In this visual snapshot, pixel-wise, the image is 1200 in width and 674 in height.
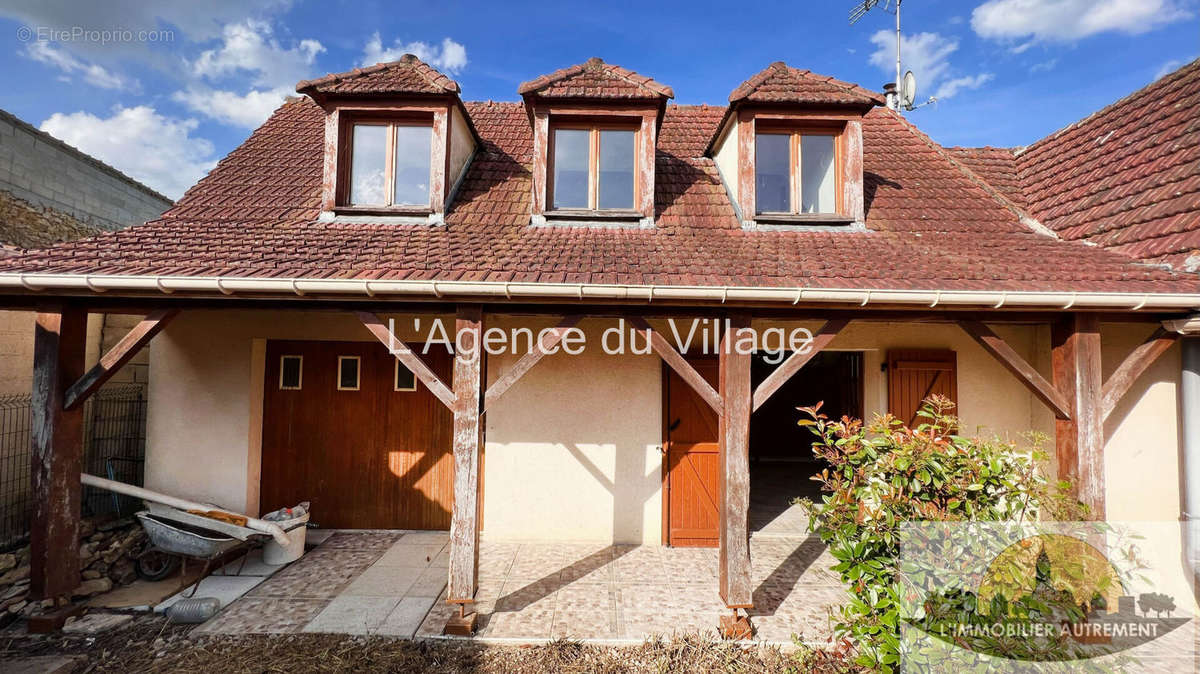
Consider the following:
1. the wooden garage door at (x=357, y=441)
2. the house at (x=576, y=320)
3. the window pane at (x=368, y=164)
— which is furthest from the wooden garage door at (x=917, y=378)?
the window pane at (x=368, y=164)

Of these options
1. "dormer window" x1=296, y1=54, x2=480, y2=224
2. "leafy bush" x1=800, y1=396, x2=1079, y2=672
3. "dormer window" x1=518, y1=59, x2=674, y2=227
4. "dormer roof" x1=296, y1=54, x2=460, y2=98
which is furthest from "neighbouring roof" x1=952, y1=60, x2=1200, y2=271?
"dormer roof" x1=296, y1=54, x2=460, y2=98

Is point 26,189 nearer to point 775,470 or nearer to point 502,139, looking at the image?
point 502,139

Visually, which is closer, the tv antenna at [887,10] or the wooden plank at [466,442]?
the wooden plank at [466,442]

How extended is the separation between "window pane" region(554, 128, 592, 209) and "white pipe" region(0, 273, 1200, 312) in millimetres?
2177

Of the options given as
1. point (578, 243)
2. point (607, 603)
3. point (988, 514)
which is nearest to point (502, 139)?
point (578, 243)

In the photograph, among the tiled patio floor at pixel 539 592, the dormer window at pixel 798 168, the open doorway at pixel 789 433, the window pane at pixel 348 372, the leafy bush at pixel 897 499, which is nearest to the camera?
the leafy bush at pixel 897 499

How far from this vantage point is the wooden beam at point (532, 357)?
13.3 feet

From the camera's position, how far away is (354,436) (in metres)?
6.04

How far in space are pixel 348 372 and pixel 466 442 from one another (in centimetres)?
296

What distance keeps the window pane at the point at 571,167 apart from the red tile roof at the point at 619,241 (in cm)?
46

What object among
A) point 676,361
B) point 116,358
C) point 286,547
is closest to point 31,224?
point 116,358

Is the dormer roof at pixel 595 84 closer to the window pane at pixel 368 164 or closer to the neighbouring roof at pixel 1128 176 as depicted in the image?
the window pane at pixel 368 164

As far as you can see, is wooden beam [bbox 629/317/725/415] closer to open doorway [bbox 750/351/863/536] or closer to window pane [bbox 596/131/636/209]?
window pane [bbox 596/131/636/209]

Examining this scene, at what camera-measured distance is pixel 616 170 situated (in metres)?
5.72
